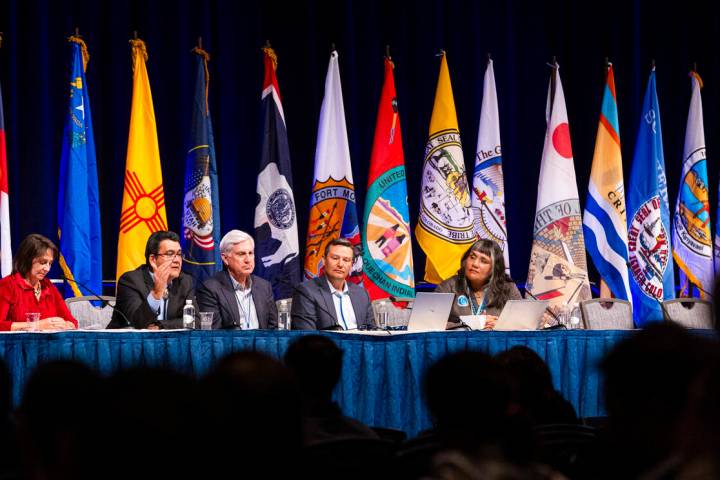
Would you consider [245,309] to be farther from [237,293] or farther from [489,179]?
[489,179]

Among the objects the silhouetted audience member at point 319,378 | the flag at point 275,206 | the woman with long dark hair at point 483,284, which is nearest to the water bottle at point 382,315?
the woman with long dark hair at point 483,284

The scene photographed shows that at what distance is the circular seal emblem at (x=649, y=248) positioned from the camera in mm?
7004

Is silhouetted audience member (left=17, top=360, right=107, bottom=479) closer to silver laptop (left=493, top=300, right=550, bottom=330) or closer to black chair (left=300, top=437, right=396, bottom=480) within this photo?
black chair (left=300, top=437, right=396, bottom=480)

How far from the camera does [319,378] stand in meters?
2.21

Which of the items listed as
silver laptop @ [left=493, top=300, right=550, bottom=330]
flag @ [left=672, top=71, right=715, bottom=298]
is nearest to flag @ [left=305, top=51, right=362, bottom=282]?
silver laptop @ [left=493, top=300, right=550, bottom=330]

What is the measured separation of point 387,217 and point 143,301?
251cm

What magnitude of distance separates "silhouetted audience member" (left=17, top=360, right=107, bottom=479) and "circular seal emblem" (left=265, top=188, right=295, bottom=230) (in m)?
5.31

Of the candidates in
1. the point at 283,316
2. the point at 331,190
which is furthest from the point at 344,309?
the point at 331,190

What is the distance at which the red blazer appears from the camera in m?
4.75

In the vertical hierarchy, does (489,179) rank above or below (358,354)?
above

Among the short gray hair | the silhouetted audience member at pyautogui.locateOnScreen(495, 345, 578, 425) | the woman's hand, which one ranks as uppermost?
the short gray hair

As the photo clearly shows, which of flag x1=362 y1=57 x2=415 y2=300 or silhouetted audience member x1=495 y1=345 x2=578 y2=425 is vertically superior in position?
flag x1=362 y1=57 x2=415 y2=300

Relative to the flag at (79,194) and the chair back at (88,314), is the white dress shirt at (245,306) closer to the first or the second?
the chair back at (88,314)

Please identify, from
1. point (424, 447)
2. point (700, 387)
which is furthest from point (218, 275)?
point (700, 387)
